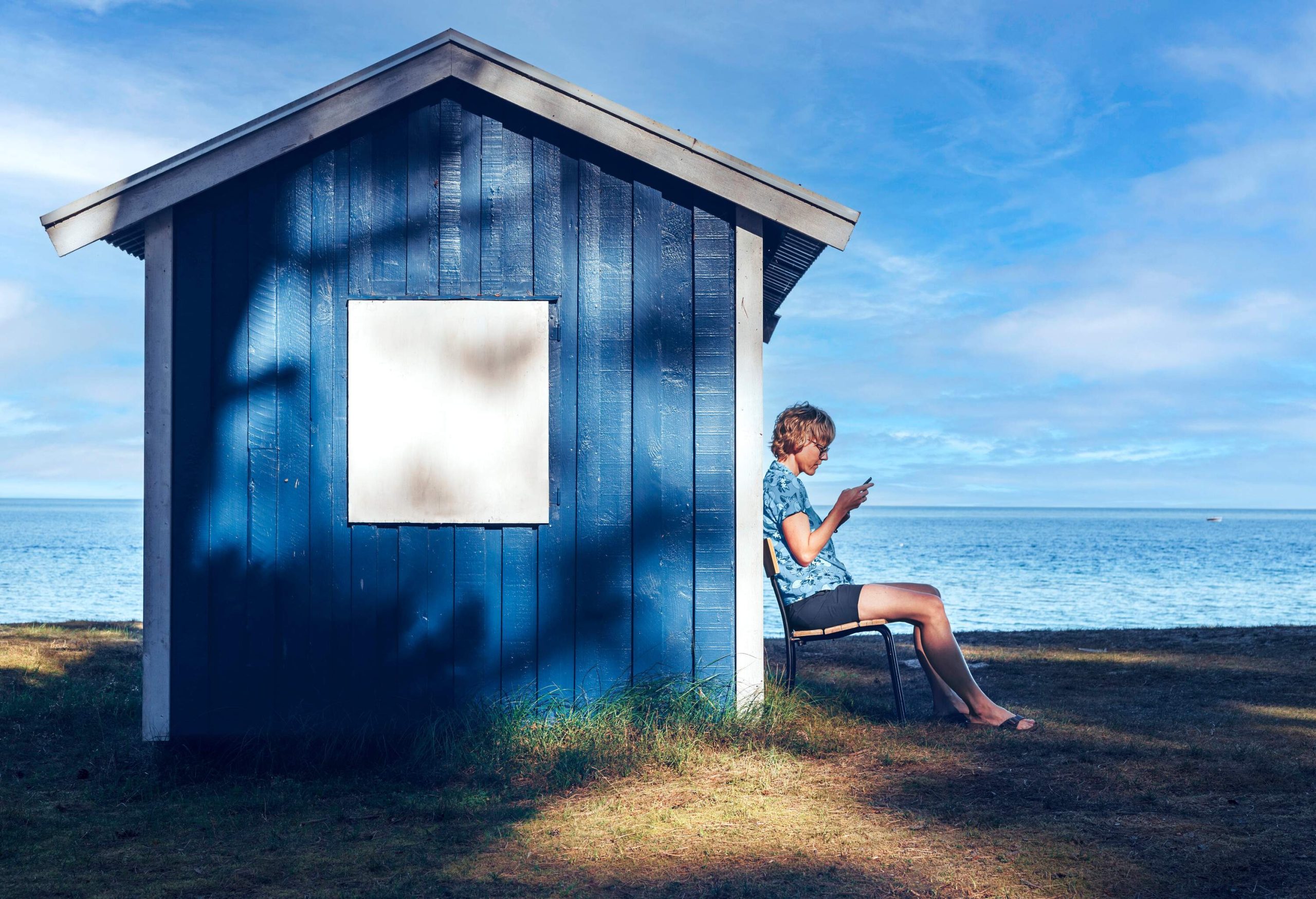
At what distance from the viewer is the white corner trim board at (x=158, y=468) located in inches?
197

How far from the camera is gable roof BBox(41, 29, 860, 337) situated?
5.01m

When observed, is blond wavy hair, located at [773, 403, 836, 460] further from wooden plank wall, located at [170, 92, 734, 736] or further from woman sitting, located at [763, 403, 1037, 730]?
wooden plank wall, located at [170, 92, 734, 736]

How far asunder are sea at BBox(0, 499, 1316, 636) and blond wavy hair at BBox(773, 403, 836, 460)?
6.60 feet

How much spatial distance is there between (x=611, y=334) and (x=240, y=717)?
289cm

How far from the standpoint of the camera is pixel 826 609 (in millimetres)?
5137

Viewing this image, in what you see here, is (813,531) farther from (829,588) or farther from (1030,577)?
(1030,577)

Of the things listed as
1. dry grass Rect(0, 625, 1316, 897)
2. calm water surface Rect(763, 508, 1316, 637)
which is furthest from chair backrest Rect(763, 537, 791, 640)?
calm water surface Rect(763, 508, 1316, 637)

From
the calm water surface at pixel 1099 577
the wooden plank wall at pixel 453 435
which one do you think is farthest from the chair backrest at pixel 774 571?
the calm water surface at pixel 1099 577

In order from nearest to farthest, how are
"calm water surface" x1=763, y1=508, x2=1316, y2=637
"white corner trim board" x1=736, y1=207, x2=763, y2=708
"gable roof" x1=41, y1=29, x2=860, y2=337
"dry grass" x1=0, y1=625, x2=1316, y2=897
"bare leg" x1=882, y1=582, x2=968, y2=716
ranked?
"dry grass" x1=0, y1=625, x2=1316, y2=897, "gable roof" x1=41, y1=29, x2=860, y2=337, "white corner trim board" x1=736, y1=207, x2=763, y2=708, "bare leg" x1=882, y1=582, x2=968, y2=716, "calm water surface" x1=763, y1=508, x2=1316, y2=637

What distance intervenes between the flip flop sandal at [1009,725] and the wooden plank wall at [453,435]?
55.4 inches

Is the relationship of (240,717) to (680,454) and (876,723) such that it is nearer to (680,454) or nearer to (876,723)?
(680,454)

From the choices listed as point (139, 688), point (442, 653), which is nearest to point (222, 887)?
point (442, 653)

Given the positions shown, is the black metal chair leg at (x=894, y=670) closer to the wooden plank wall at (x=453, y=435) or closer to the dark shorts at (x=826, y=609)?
the dark shorts at (x=826, y=609)

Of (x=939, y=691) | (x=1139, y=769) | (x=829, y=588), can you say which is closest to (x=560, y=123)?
(x=829, y=588)
